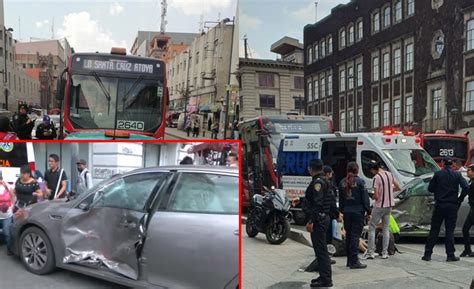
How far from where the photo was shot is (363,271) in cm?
530

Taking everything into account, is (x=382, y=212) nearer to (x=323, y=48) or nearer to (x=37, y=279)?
(x=323, y=48)

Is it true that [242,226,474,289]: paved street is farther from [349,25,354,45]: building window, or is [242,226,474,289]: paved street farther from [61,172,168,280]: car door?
[349,25,354,45]: building window

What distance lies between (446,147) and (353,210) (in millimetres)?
7896

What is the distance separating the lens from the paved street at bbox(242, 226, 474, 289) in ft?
15.5

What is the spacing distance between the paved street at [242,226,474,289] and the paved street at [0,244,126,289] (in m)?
2.28

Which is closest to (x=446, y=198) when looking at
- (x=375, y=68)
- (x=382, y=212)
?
(x=382, y=212)

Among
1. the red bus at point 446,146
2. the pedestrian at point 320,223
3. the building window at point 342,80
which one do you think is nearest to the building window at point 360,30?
the building window at point 342,80

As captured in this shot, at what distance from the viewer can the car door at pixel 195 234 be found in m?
1.79

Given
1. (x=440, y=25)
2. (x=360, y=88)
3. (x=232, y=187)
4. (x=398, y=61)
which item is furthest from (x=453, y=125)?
(x=232, y=187)

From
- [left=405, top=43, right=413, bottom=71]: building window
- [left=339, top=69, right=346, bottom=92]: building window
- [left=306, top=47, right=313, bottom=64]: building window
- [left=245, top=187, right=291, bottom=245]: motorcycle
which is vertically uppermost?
[left=405, top=43, right=413, bottom=71]: building window

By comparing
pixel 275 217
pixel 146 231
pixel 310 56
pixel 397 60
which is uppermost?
pixel 397 60

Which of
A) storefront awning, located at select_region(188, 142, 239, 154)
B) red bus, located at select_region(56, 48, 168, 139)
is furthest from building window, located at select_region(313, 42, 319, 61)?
storefront awning, located at select_region(188, 142, 239, 154)

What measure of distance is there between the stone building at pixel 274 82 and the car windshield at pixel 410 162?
6.24 ft

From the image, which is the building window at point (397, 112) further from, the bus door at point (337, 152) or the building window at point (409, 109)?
the bus door at point (337, 152)
